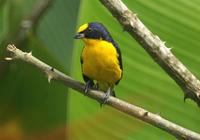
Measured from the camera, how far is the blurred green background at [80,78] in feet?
3.87

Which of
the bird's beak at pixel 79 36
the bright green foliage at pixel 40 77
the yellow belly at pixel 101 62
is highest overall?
the bird's beak at pixel 79 36

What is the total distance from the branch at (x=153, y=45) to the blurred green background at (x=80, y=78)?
0.90 ft

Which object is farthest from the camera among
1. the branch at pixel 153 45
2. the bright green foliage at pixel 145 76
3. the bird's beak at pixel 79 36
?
the bright green foliage at pixel 145 76

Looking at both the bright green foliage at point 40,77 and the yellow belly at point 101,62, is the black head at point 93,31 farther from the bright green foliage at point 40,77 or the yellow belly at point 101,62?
the bright green foliage at point 40,77

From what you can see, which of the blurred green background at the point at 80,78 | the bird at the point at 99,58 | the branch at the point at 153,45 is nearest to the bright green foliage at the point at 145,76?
the blurred green background at the point at 80,78

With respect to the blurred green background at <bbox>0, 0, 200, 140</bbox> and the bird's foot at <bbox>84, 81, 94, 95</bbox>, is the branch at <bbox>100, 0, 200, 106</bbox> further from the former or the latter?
the blurred green background at <bbox>0, 0, 200, 140</bbox>

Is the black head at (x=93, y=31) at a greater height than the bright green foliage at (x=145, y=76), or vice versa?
the black head at (x=93, y=31)

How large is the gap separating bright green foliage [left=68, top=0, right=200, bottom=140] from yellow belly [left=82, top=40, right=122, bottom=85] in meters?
0.12

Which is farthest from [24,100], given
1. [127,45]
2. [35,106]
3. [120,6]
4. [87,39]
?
[120,6]

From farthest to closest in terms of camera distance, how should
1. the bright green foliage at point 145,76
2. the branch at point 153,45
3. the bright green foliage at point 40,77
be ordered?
the bright green foliage at point 40,77 < the bright green foliage at point 145,76 < the branch at point 153,45

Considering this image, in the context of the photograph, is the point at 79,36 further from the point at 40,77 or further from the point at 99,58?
the point at 40,77

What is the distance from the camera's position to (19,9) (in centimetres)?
135

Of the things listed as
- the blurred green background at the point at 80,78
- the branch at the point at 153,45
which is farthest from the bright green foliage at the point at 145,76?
the branch at the point at 153,45

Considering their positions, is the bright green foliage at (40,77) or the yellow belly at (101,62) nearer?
the yellow belly at (101,62)
